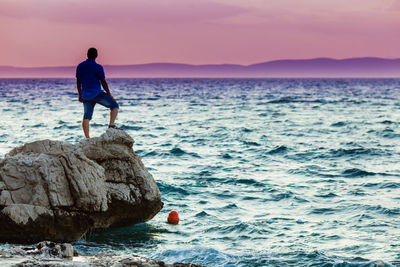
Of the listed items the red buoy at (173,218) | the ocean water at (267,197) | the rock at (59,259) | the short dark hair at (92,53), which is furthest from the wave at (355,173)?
the rock at (59,259)

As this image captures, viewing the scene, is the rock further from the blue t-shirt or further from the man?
the blue t-shirt

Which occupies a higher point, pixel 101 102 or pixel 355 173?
pixel 101 102

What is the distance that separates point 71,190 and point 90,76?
295 centimetres

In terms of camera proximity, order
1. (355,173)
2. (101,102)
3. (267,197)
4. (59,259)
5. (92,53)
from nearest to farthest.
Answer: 1. (59,259)
2. (92,53)
3. (101,102)
4. (267,197)
5. (355,173)

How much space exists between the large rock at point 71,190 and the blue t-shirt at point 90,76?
144 centimetres

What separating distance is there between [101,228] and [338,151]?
12.3 meters

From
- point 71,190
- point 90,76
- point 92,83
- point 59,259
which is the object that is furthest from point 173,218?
point 59,259

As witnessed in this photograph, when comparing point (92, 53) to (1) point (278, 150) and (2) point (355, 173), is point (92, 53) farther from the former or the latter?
(1) point (278, 150)

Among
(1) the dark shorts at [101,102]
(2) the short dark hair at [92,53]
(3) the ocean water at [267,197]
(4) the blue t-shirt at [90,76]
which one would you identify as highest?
(2) the short dark hair at [92,53]

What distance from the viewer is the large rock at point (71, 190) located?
8.13 meters

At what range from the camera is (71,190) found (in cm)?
850

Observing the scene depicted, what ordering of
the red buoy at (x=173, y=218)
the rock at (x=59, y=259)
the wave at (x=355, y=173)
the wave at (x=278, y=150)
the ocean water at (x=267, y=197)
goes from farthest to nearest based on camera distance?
the wave at (x=278, y=150)
the wave at (x=355, y=173)
the red buoy at (x=173, y=218)
the ocean water at (x=267, y=197)
the rock at (x=59, y=259)

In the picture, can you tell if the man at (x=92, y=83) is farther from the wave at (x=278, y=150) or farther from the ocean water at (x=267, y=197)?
the wave at (x=278, y=150)

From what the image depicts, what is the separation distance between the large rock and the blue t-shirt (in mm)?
1442
